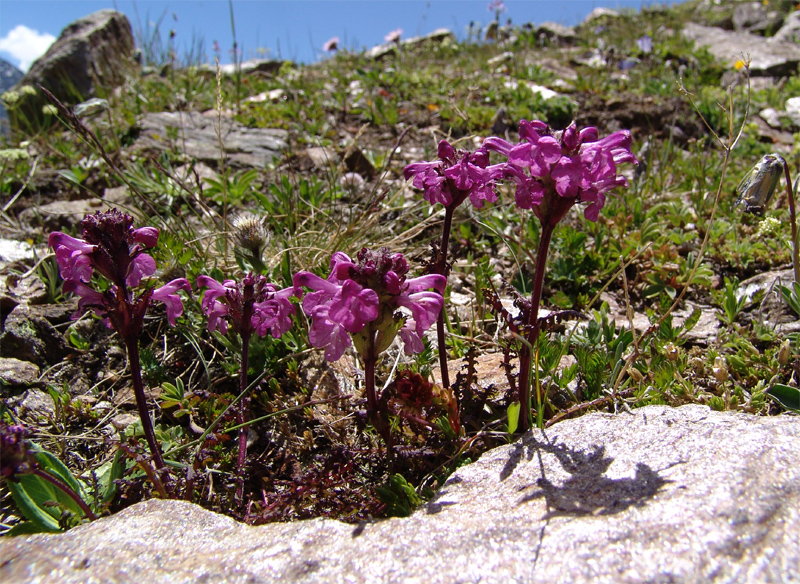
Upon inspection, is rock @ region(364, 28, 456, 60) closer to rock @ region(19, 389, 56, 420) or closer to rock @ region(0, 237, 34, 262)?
rock @ region(0, 237, 34, 262)

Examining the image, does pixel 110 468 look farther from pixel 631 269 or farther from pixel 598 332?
pixel 631 269

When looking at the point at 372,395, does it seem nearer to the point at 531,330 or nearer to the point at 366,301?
the point at 366,301

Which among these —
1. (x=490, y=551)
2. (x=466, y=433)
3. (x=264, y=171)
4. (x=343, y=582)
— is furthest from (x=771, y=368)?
(x=264, y=171)

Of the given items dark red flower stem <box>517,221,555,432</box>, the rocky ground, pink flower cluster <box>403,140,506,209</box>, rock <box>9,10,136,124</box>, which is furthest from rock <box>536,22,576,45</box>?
dark red flower stem <box>517,221,555,432</box>

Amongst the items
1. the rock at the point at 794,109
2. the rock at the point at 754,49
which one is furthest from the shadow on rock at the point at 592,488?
the rock at the point at 754,49

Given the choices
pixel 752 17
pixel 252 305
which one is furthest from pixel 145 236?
pixel 752 17
